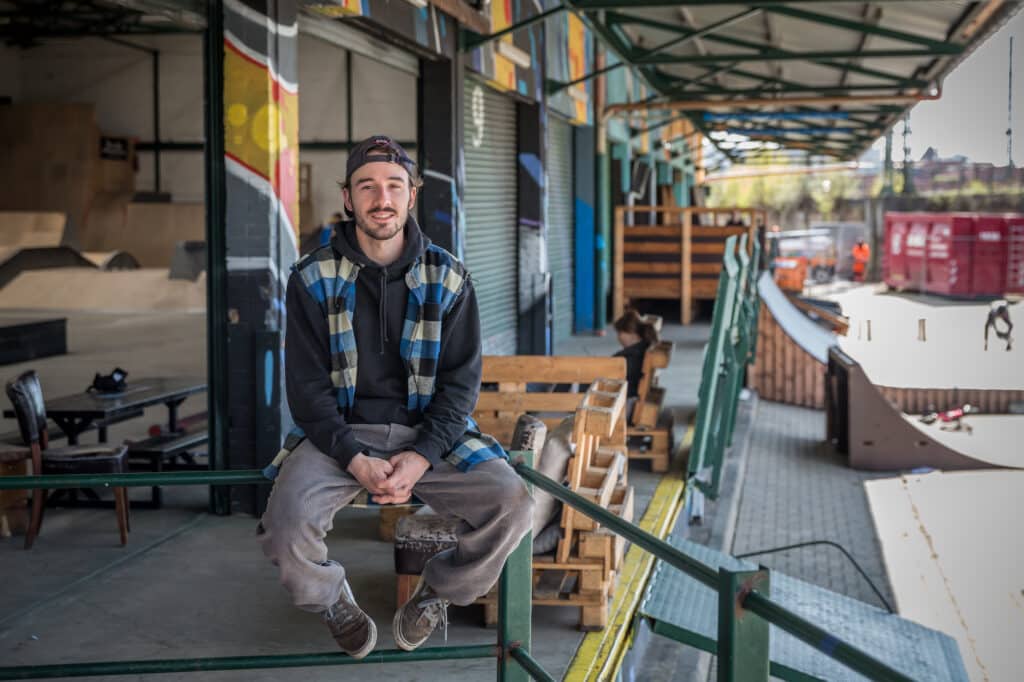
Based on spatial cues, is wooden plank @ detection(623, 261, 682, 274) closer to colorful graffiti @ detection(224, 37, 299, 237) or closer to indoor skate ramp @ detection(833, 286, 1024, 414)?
indoor skate ramp @ detection(833, 286, 1024, 414)

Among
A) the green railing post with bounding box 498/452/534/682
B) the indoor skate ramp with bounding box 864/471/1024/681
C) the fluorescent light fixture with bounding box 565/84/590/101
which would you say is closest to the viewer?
the green railing post with bounding box 498/452/534/682

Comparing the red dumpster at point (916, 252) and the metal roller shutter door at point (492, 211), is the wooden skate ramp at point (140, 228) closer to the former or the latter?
the metal roller shutter door at point (492, 211)

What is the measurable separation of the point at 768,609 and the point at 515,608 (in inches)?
45.7

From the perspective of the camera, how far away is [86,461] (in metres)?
6.66

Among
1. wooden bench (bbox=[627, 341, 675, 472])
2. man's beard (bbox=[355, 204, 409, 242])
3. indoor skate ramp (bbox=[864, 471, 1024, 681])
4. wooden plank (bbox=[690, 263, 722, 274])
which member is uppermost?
wooden plank (bbox=[690, 263, 722, 274])

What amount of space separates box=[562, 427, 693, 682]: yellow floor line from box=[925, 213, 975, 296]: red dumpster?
98.4 ft

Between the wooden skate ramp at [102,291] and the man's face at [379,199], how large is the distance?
18029 mm

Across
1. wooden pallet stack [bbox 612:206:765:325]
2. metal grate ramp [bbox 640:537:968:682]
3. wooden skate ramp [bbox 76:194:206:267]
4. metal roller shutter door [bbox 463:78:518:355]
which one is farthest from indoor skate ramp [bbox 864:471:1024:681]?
wooden skate ramp [bbox 76:194:206:267]

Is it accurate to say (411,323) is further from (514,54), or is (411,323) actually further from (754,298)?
(754,298)

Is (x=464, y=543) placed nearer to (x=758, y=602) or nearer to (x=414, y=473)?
(x=414, y=473)

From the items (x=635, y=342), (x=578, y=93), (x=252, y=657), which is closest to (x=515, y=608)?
(x=252, y=657)

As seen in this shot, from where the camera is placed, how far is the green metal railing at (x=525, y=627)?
87.7 inches

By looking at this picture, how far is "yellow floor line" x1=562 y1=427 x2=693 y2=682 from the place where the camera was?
194 inches

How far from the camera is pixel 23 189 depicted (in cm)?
2566
